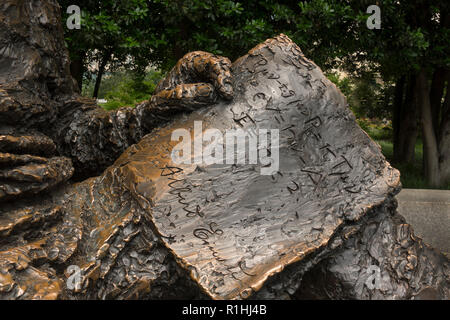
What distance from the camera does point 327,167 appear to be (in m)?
2.50

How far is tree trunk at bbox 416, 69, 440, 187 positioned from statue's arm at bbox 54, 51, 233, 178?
15.3 ft

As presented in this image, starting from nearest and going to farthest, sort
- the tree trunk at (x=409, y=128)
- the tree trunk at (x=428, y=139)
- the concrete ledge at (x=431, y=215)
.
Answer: the concrete ledge at (x=431, y=215) < the tree trunk at (x=428, y=139) < the tree trunk at (x=409, y=128)

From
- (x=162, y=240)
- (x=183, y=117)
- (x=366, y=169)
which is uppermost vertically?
(x=183, y=117)

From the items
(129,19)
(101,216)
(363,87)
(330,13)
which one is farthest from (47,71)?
(363,87)

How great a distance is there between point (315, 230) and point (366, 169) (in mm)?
566

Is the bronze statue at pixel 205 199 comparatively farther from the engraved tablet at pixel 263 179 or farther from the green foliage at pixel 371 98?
the green foliage at pixel 371 98

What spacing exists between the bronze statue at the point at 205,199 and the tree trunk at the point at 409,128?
5.98 m

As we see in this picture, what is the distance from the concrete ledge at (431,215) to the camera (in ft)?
15.5

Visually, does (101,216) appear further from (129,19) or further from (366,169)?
(129,19)

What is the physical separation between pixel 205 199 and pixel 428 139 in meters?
5.16

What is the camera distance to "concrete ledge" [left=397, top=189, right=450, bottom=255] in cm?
472

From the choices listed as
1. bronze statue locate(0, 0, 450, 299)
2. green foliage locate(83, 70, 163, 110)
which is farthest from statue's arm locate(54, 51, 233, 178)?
green foliage locate(83, 70, 163, 110)

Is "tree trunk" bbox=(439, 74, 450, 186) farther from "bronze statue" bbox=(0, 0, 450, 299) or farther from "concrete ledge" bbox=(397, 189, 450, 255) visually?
"bronze statue" bbox=(0, 0, 450, 299)

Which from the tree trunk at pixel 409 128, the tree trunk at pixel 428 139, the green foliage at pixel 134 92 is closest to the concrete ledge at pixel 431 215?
the tree trunk at pixel 428 139
